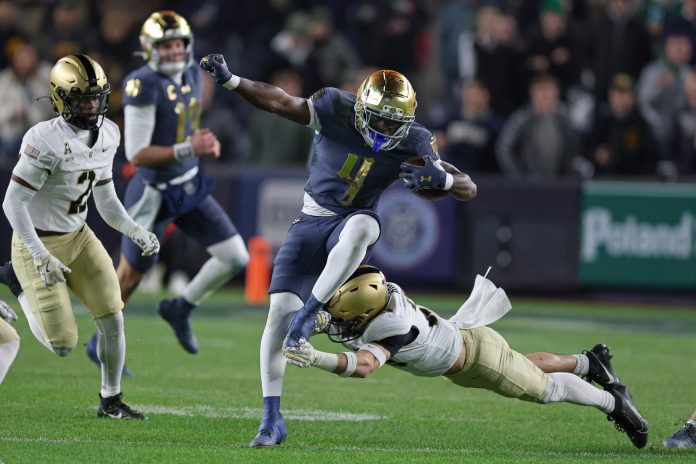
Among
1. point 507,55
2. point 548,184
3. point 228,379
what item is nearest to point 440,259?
point 548,184

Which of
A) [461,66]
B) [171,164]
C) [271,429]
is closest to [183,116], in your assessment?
[171,164]

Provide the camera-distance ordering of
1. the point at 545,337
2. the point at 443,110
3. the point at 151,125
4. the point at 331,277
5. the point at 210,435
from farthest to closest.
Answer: the point at 443,110
the point at 545,337
the point at 151,125
the point at 210,435
the point at 331,277

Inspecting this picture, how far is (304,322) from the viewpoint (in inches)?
222

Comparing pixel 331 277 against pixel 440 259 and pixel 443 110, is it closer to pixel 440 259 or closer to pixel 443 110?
pixel 440 259

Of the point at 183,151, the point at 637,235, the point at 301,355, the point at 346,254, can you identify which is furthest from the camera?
the point at 637,235

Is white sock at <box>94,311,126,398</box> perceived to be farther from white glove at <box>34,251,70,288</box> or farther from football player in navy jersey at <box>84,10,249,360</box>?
football player in navy jersey at <box>84,10,249,360</box>

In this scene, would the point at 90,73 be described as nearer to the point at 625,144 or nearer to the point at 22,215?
the point at 22,215

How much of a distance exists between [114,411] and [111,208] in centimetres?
102

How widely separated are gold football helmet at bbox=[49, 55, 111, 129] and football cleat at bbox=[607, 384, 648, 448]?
9.20 feet

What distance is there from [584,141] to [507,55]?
4.04 feet

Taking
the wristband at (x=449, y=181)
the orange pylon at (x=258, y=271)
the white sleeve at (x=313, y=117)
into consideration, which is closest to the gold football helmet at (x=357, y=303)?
the wristband at (x=449, y=181)

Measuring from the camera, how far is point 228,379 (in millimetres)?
8188

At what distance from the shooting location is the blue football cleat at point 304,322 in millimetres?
5574

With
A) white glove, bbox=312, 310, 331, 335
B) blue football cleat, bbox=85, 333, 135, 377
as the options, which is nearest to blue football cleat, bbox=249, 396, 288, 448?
white glove, bbox=312, 310, 331, 335
